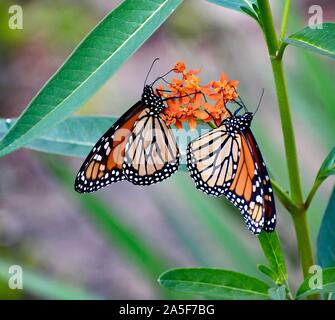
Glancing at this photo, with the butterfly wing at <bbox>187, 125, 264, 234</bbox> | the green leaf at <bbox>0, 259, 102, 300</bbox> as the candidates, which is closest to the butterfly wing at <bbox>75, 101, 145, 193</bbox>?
the butterfly wing at <bbox>187, 125, 264, 234</bbox>

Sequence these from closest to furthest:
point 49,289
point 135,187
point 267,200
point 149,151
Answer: point 267,200
point 149,151
point 49,289
point 135,187

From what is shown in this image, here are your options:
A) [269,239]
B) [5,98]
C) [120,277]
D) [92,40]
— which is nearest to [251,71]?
[120,277]

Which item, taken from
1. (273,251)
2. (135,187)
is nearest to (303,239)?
(273,251)

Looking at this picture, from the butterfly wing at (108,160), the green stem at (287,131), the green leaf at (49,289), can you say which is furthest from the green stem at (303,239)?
the green leaf at (49,289)

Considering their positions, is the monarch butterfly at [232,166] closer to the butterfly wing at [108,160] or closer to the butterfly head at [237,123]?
the butterfly head at [237,123]

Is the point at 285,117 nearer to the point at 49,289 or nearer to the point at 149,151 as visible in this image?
the point at 149,151

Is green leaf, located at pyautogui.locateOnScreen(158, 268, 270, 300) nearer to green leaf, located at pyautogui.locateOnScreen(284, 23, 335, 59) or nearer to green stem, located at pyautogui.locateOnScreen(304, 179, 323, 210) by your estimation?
green stem, located at pyautogui.locateOnScreen(304, 179, 323, 210)
